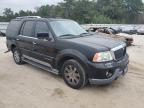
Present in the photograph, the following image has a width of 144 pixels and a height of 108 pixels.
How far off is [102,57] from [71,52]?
2.65 feet

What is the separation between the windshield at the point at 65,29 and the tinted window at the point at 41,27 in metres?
0.20

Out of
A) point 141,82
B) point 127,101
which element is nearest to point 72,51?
point 127,101

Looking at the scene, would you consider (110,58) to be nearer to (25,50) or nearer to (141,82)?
(141,82)

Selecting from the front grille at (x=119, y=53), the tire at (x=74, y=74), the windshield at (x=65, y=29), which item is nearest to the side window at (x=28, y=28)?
the windshield at (x=65, y=29)

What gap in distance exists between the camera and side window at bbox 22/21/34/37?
6.89 meters

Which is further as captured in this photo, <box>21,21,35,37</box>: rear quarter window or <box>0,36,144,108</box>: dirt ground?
<box>21,21,35,37</box>: rear quarter window

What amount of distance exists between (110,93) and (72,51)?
1.38m

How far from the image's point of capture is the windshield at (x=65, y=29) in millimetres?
6070

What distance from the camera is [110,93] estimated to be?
5.40m

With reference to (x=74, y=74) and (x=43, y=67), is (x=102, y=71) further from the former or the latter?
(x=43, y=67)

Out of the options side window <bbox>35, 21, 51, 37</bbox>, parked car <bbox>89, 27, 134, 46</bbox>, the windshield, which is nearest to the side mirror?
side window <bbox>35, 21, 51, 37</bbox>

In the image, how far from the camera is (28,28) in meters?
7.07

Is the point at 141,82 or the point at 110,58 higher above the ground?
the point at 110,58

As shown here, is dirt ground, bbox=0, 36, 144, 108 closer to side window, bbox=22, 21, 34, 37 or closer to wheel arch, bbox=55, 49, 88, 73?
wheel arch, bbox=55, 49, 88, 73
